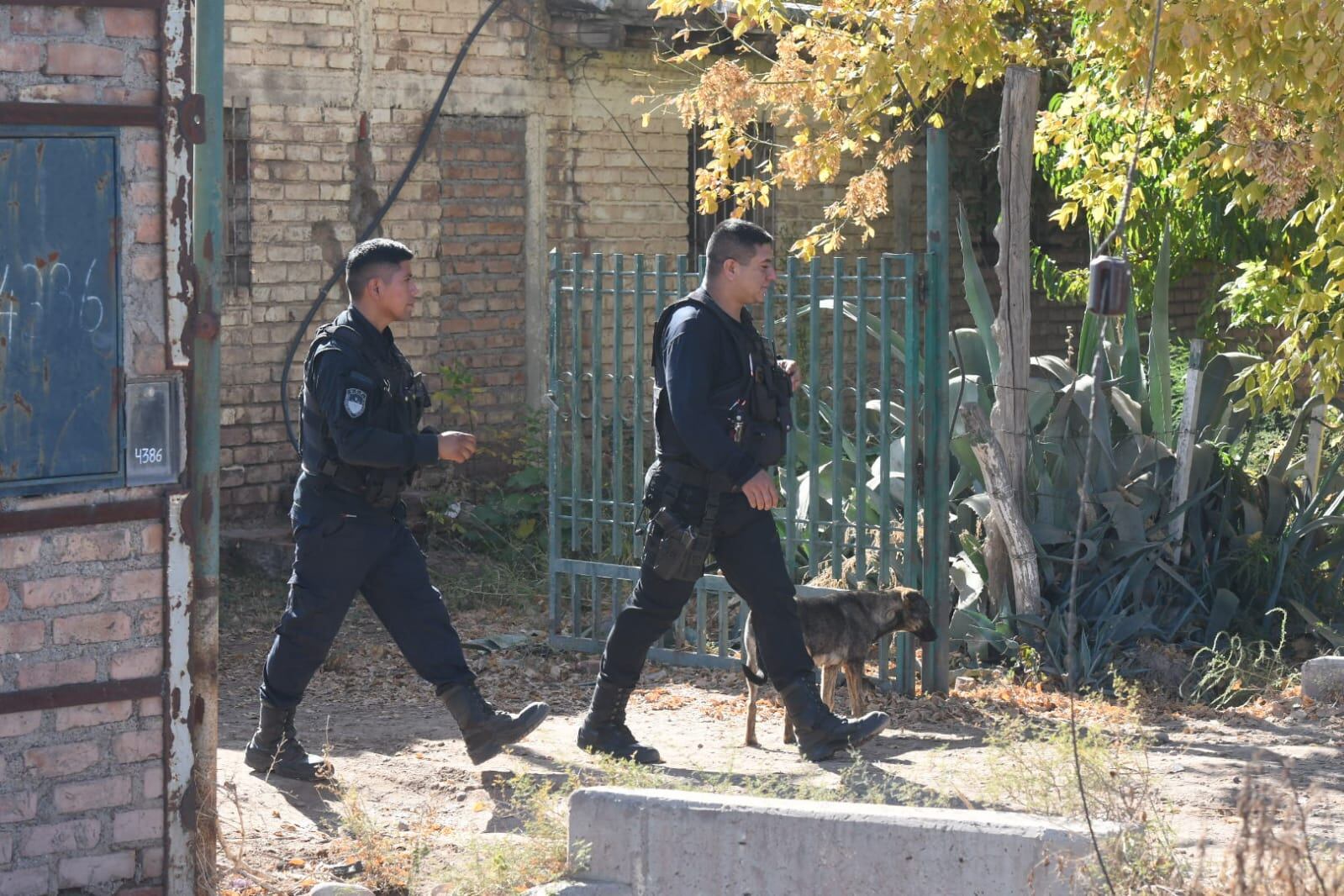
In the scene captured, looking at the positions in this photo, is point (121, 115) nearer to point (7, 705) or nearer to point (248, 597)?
point (7, 705)

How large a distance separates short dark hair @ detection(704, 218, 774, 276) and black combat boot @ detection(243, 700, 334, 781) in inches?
76.8

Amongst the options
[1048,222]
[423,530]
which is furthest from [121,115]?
[1048,222]

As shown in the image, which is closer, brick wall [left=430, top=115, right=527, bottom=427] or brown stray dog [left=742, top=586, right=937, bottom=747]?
brown stray dog [left=742, top=586, right=937, bottom=747]

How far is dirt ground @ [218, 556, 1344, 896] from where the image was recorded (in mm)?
4598

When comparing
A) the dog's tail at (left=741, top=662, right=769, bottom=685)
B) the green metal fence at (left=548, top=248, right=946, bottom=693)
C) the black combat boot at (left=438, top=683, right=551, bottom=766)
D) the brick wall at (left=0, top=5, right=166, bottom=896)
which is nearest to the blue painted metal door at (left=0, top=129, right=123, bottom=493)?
the brick wall at (left=0, top=5, right=166, bottom=896)

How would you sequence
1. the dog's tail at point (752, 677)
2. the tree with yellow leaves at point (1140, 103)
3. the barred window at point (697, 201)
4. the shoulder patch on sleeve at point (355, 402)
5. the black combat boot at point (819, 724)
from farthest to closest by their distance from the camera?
the barred window at point (697, 201)
the tree with yellow leaves at point (1140, 103)
the dog's tail at point (752, 677)
the black combat boot at point (819, 724)
the shoulder patch on sleeve at point (355, 402)

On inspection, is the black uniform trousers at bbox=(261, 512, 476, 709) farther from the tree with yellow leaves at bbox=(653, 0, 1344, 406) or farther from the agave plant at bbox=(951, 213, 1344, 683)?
the tree with yellow leaves at bbox=(653, 0, 1344, 406)

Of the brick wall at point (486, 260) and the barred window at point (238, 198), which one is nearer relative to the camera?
the barred window at point (238, 198)

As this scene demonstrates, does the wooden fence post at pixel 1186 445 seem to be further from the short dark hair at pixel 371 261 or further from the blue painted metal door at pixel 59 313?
the blue painted metal door at pixel 59 313

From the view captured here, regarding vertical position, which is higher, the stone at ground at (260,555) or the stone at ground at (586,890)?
the stone at ground at (260,555)

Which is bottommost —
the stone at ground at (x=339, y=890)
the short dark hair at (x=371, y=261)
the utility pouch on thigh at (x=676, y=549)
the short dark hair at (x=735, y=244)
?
the stone at ground at (x=339, y=890)

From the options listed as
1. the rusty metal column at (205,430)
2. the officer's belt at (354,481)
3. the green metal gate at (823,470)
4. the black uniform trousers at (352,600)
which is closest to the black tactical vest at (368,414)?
the officer's belt at (354,481)

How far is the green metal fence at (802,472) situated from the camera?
6.27 meters

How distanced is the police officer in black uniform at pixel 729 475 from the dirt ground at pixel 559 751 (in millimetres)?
343
